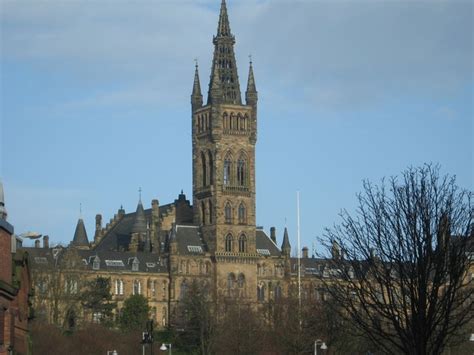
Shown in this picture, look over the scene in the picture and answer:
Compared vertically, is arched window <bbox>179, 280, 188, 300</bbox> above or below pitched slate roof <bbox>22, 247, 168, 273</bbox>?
below

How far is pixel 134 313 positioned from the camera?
174m

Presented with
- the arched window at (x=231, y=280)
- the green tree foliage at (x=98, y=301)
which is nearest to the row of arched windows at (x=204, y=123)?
the arched window at (x=231, y=280)

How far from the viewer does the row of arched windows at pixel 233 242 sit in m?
194

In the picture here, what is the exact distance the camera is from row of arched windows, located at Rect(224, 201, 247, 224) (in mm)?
194625

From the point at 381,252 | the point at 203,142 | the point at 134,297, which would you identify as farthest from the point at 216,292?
the point at 381,252

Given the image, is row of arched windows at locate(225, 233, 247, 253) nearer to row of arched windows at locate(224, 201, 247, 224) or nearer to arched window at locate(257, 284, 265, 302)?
row of arched windows at locate(224, 201, 247, 224)

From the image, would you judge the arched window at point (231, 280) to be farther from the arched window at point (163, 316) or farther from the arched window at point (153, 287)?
the arched window at point (153, 287)

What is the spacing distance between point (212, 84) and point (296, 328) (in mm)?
77962

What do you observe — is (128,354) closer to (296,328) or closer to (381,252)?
(296,328)

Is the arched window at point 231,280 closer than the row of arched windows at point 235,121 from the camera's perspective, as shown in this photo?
Yes

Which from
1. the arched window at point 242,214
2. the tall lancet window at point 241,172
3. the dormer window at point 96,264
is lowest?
the dormer window at point 96,264

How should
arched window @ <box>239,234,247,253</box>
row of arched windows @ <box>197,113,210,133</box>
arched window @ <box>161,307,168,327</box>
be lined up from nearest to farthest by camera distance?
1. arched window @ <box>161,307,168,327</box>
2. arched window @ <box>239,234,247,253</box>
3. row of arched windows @ <box>197,113,210,133</box>

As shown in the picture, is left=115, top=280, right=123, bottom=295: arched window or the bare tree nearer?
the bare tree

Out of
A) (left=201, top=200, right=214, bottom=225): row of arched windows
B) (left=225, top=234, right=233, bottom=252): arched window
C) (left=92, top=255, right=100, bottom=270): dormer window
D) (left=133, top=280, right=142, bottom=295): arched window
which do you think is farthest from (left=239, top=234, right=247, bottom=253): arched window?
(left=92, top=255, right=100, bottom=270): dormer window
